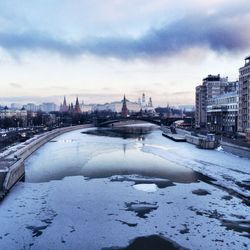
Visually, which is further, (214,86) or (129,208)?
(214,86)

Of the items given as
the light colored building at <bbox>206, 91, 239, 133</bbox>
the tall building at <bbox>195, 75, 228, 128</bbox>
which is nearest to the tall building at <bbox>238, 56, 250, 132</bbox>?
the light colored building at <bbox>206, 91, 239, 133</bbox>

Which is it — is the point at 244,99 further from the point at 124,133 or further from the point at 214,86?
the point at 214,86

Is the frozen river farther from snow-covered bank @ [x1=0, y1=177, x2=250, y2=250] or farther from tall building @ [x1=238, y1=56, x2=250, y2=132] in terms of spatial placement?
tall building @ [x1=238, y1=56, x2=250, y2=132]

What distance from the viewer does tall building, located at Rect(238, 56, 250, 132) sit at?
56.3m

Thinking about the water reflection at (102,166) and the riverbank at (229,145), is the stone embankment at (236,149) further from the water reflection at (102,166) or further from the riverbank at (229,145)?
the water reflection at (102,166)

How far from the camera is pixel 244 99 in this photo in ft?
191

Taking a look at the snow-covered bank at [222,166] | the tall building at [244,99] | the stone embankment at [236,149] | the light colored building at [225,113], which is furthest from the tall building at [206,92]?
the snow-covered bank at [222,166]

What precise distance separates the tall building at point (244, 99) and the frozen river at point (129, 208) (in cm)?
2496

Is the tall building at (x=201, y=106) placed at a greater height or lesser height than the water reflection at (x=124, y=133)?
greater

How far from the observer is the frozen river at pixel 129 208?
50.2 feet

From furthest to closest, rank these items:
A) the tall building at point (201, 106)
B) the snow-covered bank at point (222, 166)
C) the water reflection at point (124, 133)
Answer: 1. the tall building at point (201, 106)
2. the water reflection at point (124, 133)
3. the snow-covered bank at point (222, 166)

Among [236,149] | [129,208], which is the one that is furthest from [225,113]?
[129,208]

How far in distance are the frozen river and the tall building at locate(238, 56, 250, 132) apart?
25.0 metres

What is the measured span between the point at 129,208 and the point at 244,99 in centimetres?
4406
